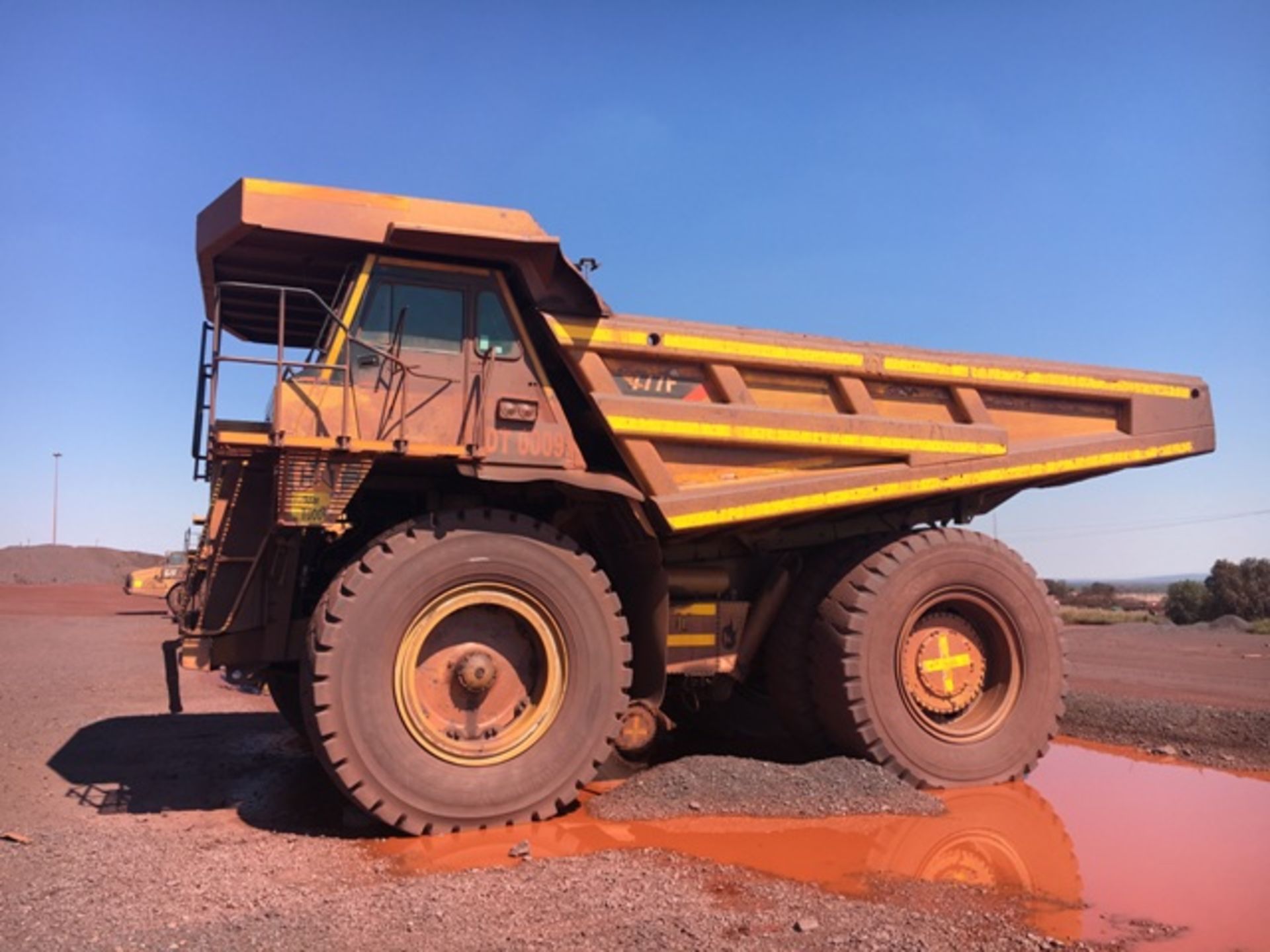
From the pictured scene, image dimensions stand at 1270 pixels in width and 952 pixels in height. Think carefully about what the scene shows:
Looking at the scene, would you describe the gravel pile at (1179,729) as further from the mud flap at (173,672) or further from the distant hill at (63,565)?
the distant hill at (63,565)

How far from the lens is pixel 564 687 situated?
18.6 ft

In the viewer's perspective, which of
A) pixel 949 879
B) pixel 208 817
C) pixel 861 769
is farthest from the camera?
pixel 861 769

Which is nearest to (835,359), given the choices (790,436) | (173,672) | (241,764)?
(790,436)

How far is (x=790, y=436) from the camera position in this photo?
6.54 metres

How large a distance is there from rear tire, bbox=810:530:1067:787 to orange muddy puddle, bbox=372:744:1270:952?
16.7 inches

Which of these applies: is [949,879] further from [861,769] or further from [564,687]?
[564,687]

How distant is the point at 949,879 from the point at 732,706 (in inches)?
133

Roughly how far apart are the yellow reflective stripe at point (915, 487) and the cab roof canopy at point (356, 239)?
1.51 m

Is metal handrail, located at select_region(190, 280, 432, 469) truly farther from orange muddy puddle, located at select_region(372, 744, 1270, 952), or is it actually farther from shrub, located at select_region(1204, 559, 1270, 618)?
shrub, located at select_region(1204, 559, 1270, 618)

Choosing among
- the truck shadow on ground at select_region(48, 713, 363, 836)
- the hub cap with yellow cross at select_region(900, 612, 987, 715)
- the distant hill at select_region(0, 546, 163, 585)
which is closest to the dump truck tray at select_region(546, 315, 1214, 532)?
the hub cap with yellow cross at select_region(900, 612, 987, 715)

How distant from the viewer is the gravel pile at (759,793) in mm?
5637

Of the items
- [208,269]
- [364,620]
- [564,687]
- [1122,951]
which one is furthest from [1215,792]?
[208,269]

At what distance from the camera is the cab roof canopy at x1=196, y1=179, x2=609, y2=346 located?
557 cm

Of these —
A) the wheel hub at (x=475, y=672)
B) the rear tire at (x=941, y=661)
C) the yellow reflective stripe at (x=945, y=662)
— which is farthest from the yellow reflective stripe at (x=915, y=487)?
the wheel hub at (x=475, y=672)
